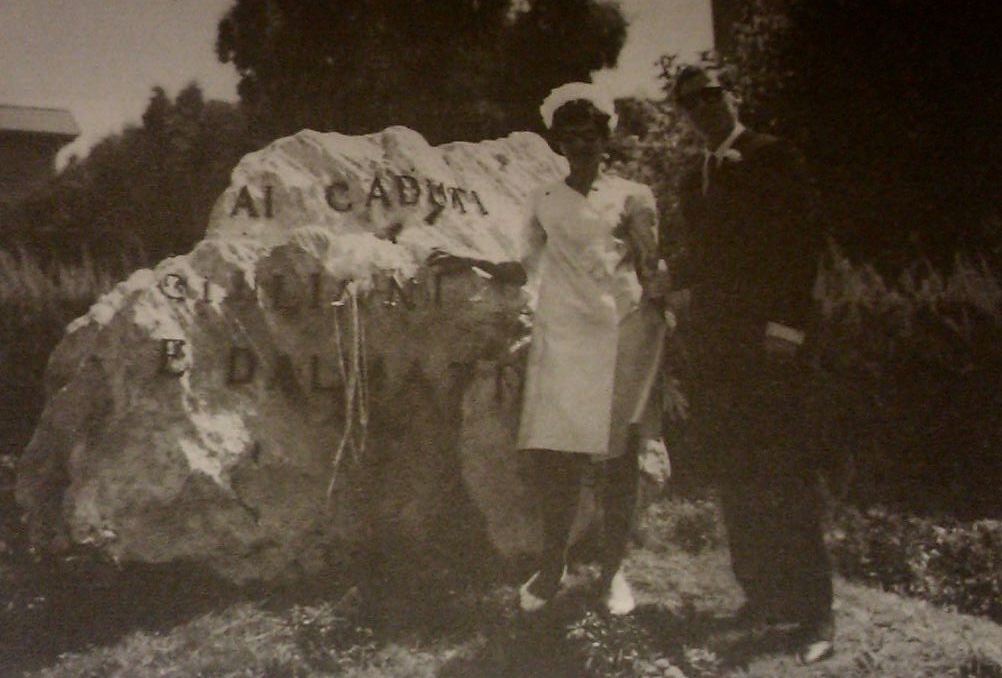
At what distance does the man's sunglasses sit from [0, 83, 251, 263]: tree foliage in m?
1.12

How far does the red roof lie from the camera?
2152mm

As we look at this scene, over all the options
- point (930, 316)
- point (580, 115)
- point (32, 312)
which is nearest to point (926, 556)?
point (930, 316)

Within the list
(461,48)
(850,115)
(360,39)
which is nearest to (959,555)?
(850,115)

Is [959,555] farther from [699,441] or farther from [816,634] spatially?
[699,441]

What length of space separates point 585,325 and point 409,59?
32.9 inches

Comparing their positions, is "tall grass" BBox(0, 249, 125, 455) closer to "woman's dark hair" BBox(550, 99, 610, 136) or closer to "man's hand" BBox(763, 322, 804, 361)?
"woman's dark hair" BBox(550, 99, 610, 136)

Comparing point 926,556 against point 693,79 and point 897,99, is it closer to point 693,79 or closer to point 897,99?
point 897,99

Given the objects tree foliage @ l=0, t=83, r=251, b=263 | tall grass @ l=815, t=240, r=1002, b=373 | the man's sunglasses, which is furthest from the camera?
tall grass @ l=815, t=240, r=1002, b=373

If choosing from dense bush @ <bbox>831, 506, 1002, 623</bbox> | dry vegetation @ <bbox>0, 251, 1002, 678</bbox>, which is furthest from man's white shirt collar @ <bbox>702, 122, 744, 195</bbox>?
dense bush @ <bbox>831, 506, 1002, 623</bbox>

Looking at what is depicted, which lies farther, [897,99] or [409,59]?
[897,99]

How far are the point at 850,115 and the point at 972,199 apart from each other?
43cm

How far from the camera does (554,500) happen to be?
211cm

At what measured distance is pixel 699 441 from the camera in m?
2.21

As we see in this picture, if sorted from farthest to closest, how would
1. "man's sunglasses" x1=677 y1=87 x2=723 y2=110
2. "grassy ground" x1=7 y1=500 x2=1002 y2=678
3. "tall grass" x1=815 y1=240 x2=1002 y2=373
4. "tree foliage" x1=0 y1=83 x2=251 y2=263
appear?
"tall grass" x1=815 y1=240 x2=1002 y2=373
"man's sunglasses" x1=677 y1=87 x2=723 y2=110
"tree foliage" x1=0 y1=83 x2=251 y2=263
"grassy ground" x1=7 y1=500 x2=1002 y2=678
